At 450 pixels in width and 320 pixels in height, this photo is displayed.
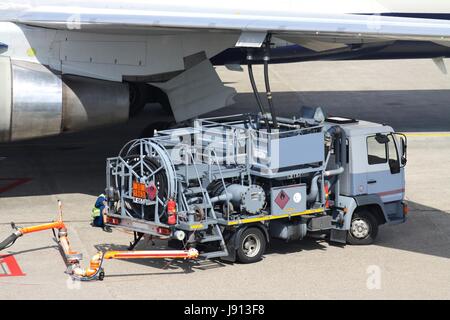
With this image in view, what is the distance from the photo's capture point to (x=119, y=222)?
558 inches

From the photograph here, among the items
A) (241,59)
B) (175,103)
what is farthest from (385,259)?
(241,59)

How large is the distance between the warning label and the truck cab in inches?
45.3

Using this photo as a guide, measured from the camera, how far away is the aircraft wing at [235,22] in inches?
655

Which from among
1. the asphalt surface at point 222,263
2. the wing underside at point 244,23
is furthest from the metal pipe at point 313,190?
the wing underside at point 244,23

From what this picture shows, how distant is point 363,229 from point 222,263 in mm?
2561

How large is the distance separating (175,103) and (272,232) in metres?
6.15

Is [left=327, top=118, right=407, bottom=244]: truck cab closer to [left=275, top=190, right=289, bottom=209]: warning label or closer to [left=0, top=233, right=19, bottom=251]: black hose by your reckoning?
[left=275, top=190, right=289, bottom=209]: warning label

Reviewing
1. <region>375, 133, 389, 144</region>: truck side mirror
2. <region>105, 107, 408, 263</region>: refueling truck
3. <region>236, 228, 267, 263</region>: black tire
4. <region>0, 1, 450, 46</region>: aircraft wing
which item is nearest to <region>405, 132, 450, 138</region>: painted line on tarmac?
<region>0, 1, 450, 46</region>: aircraft wing

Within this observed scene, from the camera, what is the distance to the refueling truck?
1371cm

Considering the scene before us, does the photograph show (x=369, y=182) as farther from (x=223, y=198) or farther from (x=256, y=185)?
(x=223, y=198)

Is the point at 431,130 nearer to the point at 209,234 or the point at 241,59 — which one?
the point at 241,59

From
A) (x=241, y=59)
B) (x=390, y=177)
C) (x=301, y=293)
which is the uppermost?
(x=241, y=59)

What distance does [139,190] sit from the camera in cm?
1385

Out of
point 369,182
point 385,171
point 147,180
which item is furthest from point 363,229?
point 147,180
